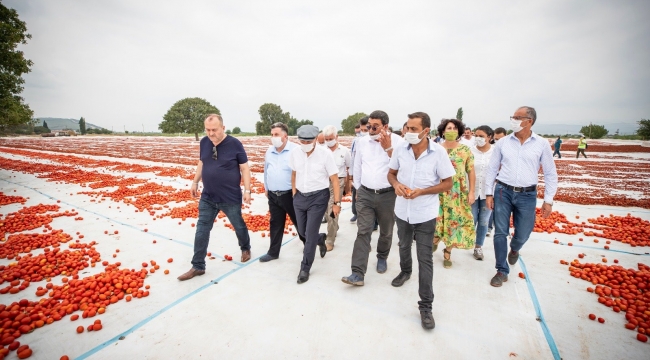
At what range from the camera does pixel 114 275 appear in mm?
3826

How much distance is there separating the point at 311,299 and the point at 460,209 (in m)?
2.76

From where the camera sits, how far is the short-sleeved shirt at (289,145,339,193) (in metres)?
3.82

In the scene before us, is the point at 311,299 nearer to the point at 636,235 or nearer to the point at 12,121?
the point at 636,235

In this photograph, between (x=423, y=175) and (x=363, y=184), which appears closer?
(x=423, y=175)

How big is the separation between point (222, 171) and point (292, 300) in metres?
2.12

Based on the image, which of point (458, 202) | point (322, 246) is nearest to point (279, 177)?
point (322, 246)

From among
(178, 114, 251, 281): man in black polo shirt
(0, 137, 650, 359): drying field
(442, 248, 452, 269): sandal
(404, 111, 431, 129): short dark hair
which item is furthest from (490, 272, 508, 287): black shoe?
(178, 114, 251, 281): man in black polo shirt

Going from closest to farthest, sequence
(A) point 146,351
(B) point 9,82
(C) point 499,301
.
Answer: (A) point 146,351 → (C) point 499,301 → (B) point 9,82

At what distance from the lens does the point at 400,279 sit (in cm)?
380

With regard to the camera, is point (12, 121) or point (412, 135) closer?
point (412, 135)

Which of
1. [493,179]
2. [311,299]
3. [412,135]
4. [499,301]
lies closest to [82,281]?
[311,299]

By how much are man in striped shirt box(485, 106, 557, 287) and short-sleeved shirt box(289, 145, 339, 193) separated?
245 cm

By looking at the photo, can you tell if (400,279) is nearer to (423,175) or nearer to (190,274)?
(423,175)

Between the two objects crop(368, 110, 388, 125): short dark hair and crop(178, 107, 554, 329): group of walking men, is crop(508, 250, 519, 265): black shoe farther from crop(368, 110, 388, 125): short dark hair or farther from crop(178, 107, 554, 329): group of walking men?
crop(368, 110, 388, 125): short dark hair
